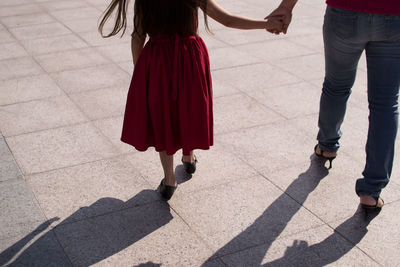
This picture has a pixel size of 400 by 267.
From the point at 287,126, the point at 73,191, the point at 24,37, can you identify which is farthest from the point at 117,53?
the point at 73,191

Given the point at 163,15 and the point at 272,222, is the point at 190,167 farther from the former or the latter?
the point at 163,15

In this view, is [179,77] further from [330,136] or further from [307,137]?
[307,137]

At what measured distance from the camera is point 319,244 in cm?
360

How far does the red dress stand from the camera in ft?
12.6

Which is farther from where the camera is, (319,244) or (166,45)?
(166,45)

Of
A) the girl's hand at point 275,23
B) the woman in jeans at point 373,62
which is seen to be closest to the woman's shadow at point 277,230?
the woman in jeans at point 373,62

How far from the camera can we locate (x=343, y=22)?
3.69m

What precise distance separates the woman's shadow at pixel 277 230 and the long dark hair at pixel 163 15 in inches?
49.4

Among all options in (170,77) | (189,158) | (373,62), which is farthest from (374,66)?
(189,158)

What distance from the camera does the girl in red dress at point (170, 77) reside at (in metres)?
3.80

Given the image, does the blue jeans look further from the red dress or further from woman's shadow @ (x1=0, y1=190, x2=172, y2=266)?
woman's shadow @ (x1=0, y1=190, x2=172, y2=266)

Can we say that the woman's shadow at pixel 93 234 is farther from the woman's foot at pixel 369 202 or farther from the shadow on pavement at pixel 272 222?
the woman's foot at pixel 369 202

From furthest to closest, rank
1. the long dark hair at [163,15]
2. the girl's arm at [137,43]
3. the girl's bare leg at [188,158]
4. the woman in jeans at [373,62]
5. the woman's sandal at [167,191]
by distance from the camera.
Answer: the girl's bare leg at [188,158], the woman's sandal at [167,191], the girl's arm at [137,43], the long dark hair at [163,15], the woman in jeans at [373,62]

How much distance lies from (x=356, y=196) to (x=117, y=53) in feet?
13.1
